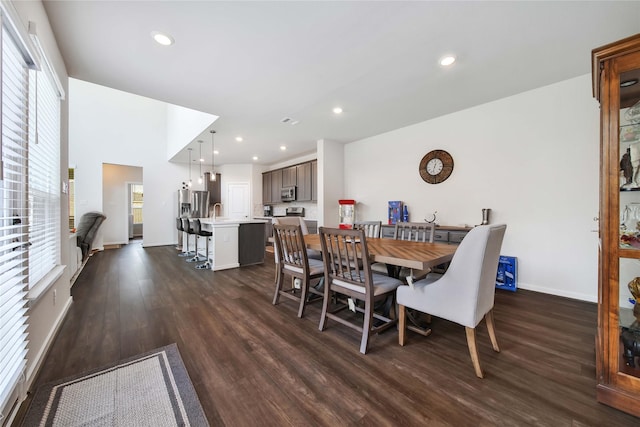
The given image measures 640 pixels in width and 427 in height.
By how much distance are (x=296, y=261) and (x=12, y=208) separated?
2023 mm

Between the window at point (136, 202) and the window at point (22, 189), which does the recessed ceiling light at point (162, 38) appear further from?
the window at point (136, 202)

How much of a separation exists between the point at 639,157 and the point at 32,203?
4.16 m

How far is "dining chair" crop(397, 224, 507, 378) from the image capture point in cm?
157

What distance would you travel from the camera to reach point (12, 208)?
136cm

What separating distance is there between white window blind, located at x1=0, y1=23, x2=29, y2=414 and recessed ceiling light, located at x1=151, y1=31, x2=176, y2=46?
3.06 feet

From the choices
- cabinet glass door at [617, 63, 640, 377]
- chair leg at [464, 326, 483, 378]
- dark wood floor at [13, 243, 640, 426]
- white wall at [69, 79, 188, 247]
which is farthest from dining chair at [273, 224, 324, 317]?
white wall at [69, 79, 188, 247]

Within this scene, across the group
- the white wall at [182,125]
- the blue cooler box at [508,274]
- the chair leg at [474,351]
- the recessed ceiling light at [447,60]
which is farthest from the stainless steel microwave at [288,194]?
the chair leg at [474,351]

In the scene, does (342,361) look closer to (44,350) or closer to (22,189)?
(44,350)

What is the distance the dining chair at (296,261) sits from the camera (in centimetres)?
242

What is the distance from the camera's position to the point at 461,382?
1563mm

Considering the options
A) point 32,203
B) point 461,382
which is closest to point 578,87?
point 461,382

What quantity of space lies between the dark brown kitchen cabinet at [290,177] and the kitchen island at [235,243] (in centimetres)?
202

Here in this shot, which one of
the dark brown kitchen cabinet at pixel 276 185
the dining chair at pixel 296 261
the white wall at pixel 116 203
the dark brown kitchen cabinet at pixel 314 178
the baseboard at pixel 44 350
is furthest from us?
the white wall at pixel 116 203


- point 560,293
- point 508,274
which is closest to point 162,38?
point 508,274
